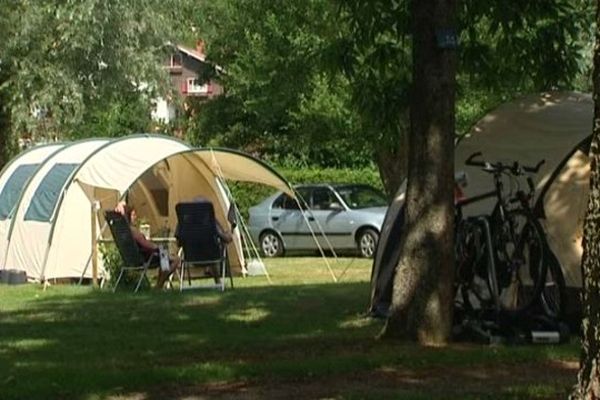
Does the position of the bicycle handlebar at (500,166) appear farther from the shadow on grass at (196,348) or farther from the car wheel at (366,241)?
the car wheel at (366,241)

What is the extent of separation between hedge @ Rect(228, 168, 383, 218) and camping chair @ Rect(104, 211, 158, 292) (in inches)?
576

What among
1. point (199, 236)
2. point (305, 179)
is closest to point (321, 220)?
point (305, 179)

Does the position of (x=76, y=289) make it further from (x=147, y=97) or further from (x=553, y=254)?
(x=147, y=97)

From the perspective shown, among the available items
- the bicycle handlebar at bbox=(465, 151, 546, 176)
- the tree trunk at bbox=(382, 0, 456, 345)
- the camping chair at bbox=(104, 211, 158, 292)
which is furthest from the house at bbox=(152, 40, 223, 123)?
the tree trunk at bbox=(382, 0, 456, 345)

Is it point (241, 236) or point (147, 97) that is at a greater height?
point (147, 97)

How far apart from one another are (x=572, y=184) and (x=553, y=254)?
0.77 meters

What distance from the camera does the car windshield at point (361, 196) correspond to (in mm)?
27234

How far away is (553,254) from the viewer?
35.3 feet

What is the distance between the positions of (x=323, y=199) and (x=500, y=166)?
1649 centimetres

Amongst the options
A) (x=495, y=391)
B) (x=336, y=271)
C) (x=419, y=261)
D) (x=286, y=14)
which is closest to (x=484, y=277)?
(x=419, y=261)

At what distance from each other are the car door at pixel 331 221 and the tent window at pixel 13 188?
6521mm

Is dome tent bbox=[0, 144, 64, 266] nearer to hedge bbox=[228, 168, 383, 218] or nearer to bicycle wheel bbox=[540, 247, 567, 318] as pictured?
hedge bbox=[228, 168, 383, 218]

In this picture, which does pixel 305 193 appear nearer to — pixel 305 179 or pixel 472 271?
pixel 305 179

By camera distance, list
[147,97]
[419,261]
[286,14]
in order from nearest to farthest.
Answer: [419,261] < [286,14] < [147,97]
